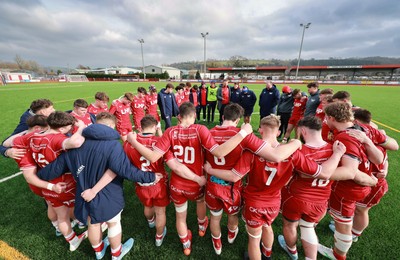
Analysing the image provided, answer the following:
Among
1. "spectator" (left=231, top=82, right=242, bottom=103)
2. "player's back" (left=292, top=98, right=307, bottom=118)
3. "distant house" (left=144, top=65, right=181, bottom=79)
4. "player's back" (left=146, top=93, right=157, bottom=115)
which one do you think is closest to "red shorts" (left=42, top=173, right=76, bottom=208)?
"player's back" (left=146, top=93, right=157, bottom=115)

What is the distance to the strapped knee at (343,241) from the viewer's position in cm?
240

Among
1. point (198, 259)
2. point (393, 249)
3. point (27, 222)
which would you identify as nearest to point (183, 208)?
point (198, 259)

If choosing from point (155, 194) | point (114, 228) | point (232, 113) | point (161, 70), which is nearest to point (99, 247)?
point (114, 228)

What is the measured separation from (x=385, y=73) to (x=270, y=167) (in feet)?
265

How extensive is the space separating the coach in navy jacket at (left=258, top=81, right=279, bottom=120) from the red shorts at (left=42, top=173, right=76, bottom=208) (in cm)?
745

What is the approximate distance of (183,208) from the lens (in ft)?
8.66

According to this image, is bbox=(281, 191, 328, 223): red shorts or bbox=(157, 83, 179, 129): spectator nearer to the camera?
bbox=(281, 191, 328, 223): red shorts

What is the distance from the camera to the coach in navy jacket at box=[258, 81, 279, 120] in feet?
25.5

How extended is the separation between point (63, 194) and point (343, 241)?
3.84 m

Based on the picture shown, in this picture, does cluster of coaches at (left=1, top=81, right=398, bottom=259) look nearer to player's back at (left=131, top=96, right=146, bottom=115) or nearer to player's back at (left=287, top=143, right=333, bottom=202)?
player's back at (left=287, top=143, right=333, bottom=202)

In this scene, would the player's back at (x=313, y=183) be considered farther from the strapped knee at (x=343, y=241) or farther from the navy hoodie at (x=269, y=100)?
the navy hoodie at (x=269, y=100)

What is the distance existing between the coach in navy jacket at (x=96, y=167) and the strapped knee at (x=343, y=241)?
262 centimetres

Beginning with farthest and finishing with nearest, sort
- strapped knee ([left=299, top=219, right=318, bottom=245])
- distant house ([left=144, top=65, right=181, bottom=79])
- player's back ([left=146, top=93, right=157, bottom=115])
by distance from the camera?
distant house ([left=144, top=65, right=181, bottom=79]), player's back ([left=146, top=93, right=157, bottom=115]), strapped knee ([left=299, top=219, right=318, bottom=245])

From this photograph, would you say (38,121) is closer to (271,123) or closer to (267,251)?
(271,123)
